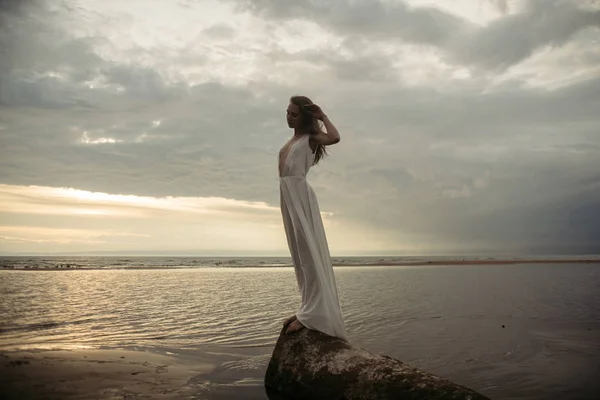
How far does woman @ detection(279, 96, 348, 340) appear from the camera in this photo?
6.17m

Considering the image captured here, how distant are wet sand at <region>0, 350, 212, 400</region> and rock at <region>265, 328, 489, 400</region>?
1.18 meters

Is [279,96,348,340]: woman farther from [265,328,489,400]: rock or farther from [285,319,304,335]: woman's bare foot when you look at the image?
[265,328,489,400]: rock

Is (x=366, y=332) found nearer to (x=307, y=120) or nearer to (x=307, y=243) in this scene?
(x=307, y=243)

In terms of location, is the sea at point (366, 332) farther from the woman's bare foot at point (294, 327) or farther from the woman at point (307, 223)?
the woman at point (307, 223)

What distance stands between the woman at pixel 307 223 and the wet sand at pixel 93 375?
5.66ft

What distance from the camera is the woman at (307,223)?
617 cm

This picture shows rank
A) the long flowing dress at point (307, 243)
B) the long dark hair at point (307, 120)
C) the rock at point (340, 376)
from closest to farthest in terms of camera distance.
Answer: the rock at point (340, 376), the long flowing dress at point (307, 243), the long dark hair at point (307, 120)

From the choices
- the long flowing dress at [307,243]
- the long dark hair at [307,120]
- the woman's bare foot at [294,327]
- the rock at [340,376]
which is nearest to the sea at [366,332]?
the rock at [340,376]

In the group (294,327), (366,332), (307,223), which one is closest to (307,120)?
(307,223)

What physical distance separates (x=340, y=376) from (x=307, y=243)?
67.4 inches

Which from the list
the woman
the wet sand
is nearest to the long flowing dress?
the woman

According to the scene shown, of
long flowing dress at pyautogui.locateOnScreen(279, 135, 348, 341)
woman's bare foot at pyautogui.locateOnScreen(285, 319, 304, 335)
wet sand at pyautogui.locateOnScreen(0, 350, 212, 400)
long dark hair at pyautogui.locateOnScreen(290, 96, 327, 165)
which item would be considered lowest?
wet sand at pyautogui.locateOnScreen(0, 350, 212, 400)

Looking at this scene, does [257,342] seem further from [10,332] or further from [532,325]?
[532,325]

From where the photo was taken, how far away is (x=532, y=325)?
38.1ft
